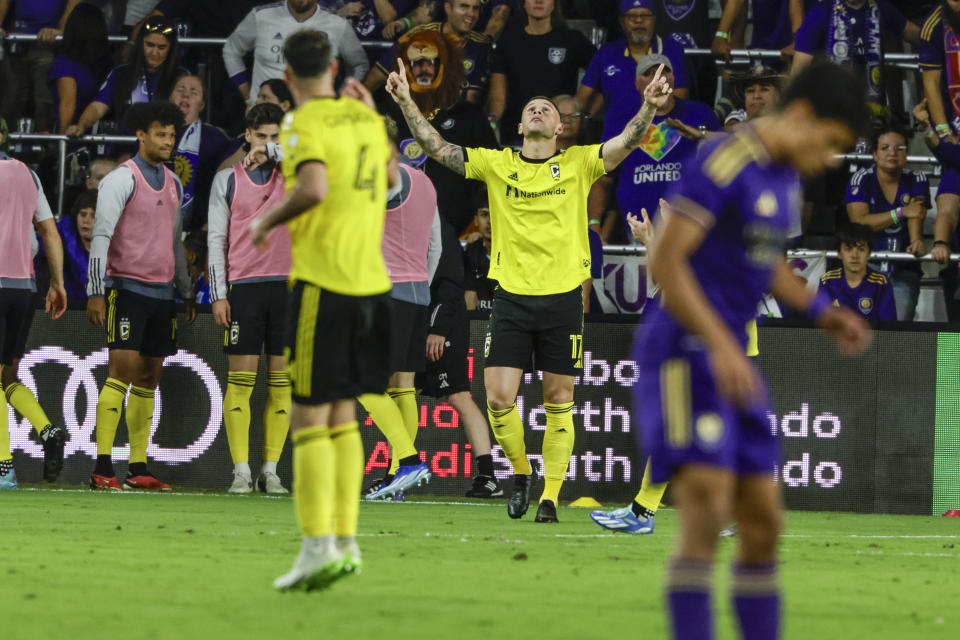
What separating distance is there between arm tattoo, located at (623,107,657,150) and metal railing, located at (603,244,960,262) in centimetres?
305

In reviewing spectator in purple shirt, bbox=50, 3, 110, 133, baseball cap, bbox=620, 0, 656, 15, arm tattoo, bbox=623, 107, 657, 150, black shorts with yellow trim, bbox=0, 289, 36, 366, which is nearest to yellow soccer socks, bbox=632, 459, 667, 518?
arm tattoo, bbox=623, 107, 657, 150

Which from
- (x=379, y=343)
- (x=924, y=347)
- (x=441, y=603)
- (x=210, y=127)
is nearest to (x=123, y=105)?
(x=210, y=127)

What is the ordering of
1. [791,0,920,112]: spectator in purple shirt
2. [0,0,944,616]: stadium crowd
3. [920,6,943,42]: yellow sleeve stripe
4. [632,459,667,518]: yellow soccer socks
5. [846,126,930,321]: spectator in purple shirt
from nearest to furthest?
[0,0,944,616]: stadium crowd, [632,459,667,518]: yellow soccer socks, [846,126,930,321]: spectator in purple shirt, [920,6,943,42]: yellow sleeve stripe, [791,0,920,112]: spectator in purple shirt

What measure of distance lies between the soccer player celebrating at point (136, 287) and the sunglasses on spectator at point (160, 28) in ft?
8.99

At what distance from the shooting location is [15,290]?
1123cm

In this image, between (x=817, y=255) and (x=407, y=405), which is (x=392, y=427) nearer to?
(x=407, y=405)

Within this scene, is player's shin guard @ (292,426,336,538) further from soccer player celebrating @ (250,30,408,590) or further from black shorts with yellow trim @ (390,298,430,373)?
black shorts with yellow trim @ (390,298,430,373)

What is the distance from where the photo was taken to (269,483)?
11.4 metres

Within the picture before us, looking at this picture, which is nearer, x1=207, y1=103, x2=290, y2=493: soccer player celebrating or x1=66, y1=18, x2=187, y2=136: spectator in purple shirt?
x1=207, y1=103, x2=290, y2=493: soccer player celebrating

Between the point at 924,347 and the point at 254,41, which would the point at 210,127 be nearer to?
the point at 254,41

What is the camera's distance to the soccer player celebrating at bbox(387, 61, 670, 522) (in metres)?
9.42

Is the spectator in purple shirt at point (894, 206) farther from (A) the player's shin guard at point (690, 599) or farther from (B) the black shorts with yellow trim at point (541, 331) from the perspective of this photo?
(A) the player's shin guard at point (690, 599)

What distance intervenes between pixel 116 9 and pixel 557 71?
528 centimetres

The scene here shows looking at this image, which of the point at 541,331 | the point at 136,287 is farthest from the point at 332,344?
the point at 136,287
